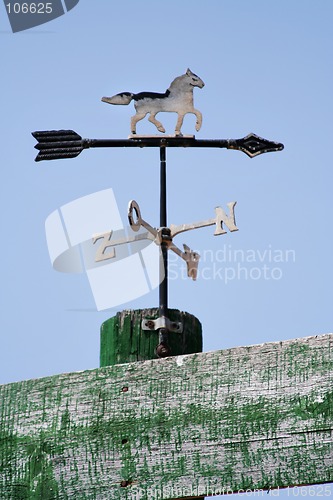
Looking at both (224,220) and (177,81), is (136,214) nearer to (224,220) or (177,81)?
(224,220)

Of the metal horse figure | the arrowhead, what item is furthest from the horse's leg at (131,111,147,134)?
the arrowhead

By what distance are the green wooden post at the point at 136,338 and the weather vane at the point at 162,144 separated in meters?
0.22

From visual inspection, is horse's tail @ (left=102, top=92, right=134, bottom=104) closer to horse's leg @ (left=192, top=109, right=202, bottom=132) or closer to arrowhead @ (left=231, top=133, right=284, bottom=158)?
horse's leg @ (left=192, top=109, right=202, bottom=132)

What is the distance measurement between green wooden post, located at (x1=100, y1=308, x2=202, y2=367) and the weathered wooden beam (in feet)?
1.57

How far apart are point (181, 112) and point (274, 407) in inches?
84.9

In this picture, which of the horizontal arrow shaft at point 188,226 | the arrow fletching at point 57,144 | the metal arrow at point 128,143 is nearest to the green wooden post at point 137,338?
the horizontal arrow shaft at point 188,226

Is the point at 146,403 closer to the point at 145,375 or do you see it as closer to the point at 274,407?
the point at 145,375

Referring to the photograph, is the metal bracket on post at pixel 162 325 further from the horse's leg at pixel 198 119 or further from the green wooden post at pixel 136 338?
the horse's leg at pixel 198 119

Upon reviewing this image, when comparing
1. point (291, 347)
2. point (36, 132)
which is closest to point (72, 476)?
point (291, 347)

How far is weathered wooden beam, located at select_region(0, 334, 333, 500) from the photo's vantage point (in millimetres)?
1174

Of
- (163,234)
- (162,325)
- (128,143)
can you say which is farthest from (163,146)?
(162,325)

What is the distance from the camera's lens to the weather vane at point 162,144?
262cm

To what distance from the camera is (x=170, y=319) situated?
75.7 inches

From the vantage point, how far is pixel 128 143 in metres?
2.85
